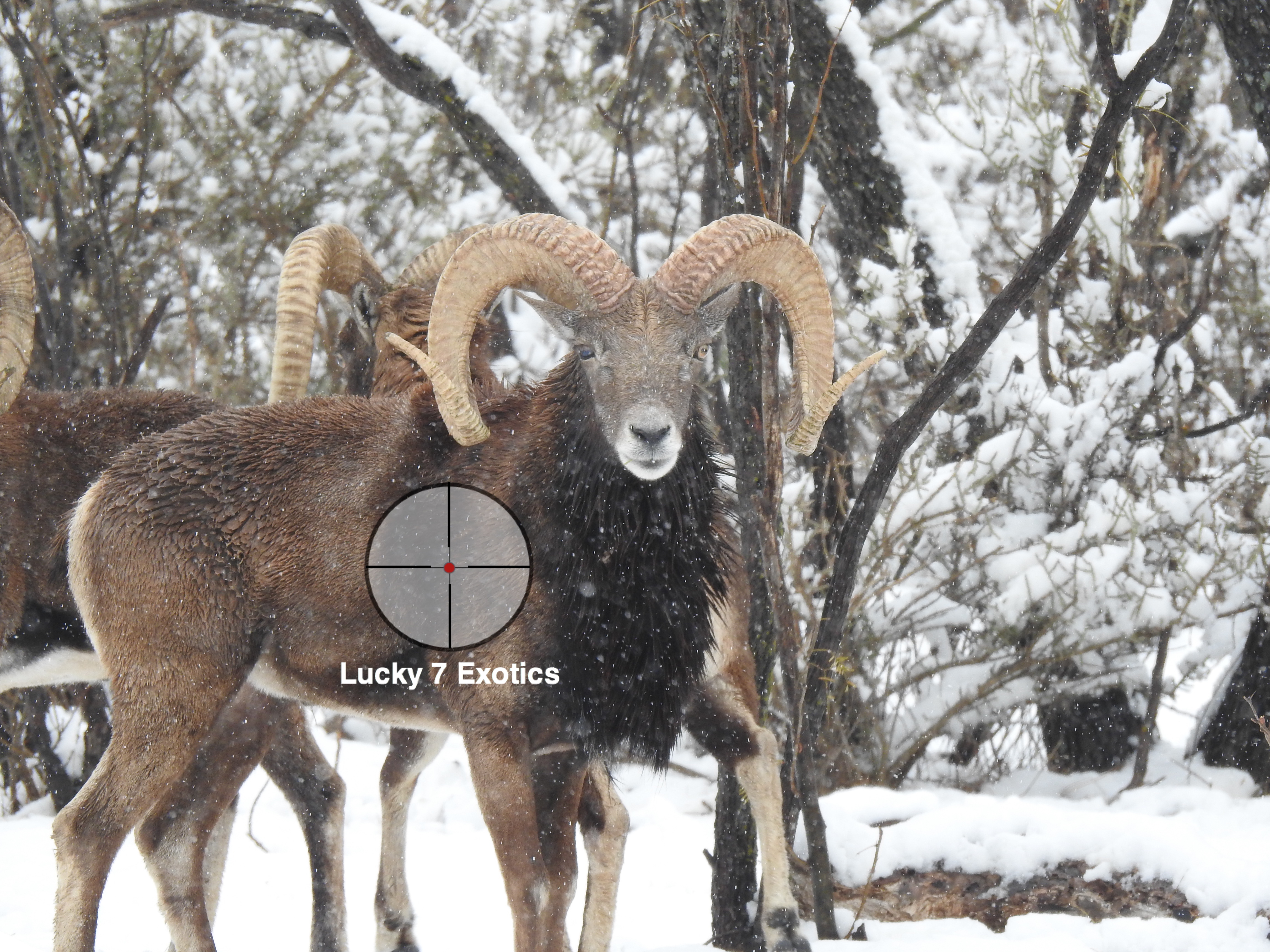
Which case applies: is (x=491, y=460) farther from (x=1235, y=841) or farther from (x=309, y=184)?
(x=309, y=184)

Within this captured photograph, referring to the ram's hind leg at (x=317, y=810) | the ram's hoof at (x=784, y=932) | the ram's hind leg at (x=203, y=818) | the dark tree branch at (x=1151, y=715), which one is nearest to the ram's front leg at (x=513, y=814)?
the ram's hoof at (x=784, y=932)

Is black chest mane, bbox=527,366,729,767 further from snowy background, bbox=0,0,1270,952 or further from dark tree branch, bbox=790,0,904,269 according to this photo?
dark tree branch, bbox=790,0,904,269

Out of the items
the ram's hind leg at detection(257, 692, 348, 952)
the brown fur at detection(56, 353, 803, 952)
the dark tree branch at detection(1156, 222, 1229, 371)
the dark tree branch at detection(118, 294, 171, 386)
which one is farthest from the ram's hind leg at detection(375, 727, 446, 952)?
the dark tree branch at detection(1156, 222, 1229, 371)

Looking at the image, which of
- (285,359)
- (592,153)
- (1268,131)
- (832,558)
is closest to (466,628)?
(285,359)

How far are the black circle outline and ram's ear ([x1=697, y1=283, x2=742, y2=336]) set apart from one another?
968 mm

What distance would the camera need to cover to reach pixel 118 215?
33.8 feet

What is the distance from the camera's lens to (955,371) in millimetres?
4820

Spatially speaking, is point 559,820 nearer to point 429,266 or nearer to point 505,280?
point 505,280

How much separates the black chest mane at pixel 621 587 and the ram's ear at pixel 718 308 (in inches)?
13.7

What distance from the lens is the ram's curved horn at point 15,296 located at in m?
6.27

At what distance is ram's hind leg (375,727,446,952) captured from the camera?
19.7 ft

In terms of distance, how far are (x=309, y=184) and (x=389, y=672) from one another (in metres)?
7.34

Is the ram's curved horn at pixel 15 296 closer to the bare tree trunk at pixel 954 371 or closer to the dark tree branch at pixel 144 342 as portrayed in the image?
the dark tree branch at pixel 144 342

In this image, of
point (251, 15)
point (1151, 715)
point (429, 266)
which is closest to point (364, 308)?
point (429, 266)
